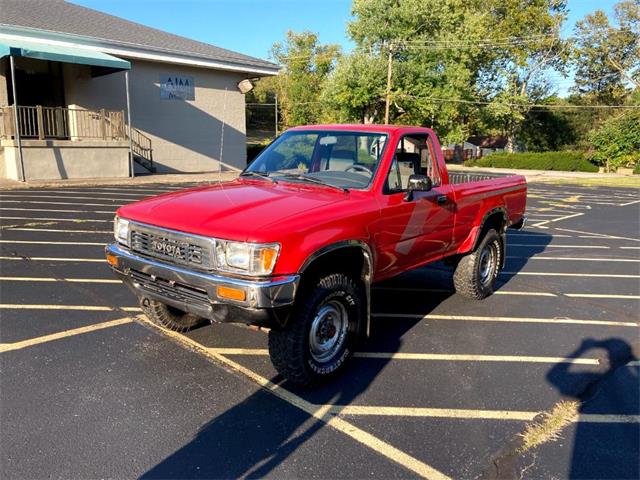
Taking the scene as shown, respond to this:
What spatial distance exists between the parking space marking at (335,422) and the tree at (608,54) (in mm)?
57069

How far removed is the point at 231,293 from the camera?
3.37 metres

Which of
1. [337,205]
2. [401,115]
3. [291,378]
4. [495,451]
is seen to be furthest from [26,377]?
[401,115]

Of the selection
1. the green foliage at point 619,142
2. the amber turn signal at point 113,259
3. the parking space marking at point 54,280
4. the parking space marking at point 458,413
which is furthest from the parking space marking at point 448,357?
the green foliage at point 619,142

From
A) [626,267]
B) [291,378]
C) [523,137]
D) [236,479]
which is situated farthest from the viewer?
[523,137]

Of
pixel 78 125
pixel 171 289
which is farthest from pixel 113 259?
pixel 78 125

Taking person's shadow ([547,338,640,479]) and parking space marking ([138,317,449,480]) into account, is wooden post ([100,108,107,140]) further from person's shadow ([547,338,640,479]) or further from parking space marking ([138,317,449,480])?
person's shadow ([547,338,640,479])

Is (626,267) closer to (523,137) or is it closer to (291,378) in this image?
(291,378)

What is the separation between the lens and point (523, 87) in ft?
163

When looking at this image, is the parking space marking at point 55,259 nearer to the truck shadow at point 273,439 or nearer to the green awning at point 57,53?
the truck shadow at point 273,439

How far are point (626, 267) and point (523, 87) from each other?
152 feet

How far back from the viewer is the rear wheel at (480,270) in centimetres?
604

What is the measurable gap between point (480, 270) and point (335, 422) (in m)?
3.54

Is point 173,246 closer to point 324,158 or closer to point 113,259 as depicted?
point 113,259

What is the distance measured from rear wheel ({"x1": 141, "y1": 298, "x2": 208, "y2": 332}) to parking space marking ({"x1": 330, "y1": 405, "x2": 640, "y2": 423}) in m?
1.85
